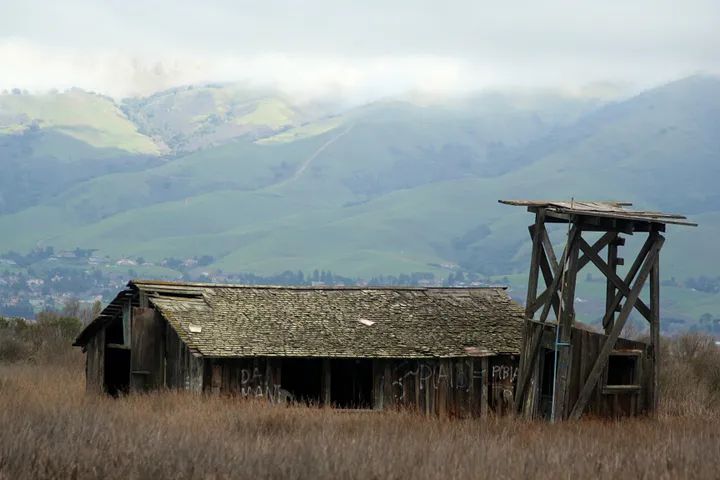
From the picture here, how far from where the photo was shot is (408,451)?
2075 centimetres

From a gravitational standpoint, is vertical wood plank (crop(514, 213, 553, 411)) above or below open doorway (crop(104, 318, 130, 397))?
above

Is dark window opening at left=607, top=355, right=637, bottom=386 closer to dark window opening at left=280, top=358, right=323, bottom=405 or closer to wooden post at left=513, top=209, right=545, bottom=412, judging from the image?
wooden post at left=513, top=209, right=545, bottom=412

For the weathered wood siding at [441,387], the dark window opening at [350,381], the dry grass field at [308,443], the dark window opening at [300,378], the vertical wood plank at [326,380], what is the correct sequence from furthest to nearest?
the dark window opening at [300,378] → the dark window opening at [350,381] → the weathered wood siding at [441,387] → the vertical wood plank at [326,380] → the dry grass field at [308,443]

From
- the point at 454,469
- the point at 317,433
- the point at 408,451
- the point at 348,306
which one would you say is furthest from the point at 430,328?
the point at 454,469

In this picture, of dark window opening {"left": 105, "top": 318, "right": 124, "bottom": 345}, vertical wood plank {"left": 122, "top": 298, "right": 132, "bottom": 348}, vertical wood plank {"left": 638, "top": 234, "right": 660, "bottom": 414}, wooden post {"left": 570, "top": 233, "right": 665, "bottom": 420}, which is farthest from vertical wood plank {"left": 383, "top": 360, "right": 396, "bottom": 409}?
dark window opening {"left": 105, "top": 318, "right": 124, "bottom": 345}

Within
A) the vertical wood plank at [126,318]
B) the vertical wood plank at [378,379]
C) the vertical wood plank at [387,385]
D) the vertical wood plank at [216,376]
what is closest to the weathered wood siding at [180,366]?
the vertical wood plank at [216,376]

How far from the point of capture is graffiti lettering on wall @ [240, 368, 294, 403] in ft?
103

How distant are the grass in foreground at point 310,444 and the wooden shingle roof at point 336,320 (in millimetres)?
3225

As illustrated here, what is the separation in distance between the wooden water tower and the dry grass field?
3.34 ft

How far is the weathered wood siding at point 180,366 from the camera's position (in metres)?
30.9

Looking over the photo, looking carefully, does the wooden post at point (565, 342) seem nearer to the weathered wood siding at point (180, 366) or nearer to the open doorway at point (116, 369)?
the weathered wood siding at point (180, 366)

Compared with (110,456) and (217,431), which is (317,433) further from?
(110,456)

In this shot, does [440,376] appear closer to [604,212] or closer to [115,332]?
[604,212]

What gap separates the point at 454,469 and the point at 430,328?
16370 mm
